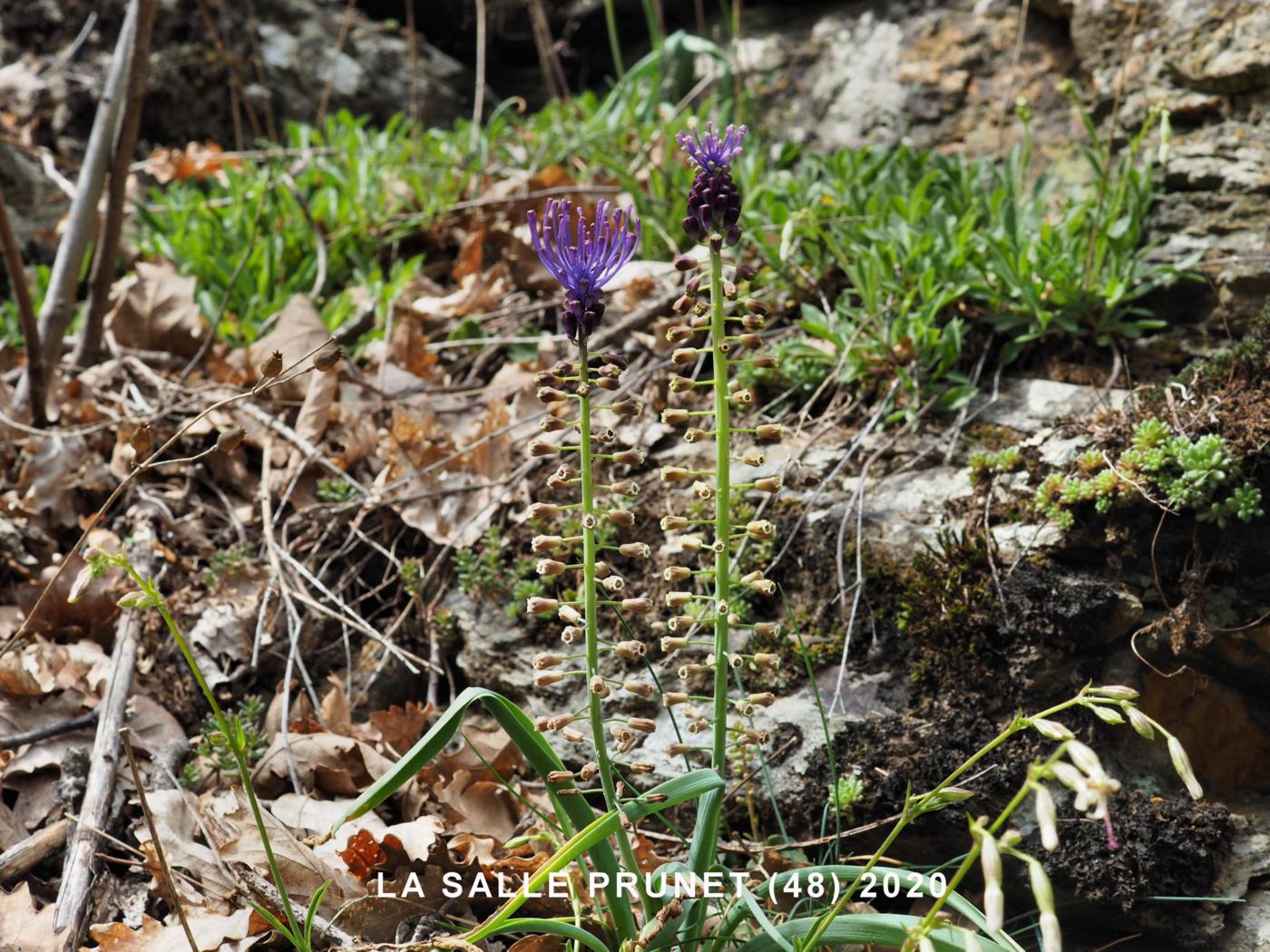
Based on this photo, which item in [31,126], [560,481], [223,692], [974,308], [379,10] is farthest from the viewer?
[379,10]

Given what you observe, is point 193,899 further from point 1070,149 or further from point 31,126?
point 31,126

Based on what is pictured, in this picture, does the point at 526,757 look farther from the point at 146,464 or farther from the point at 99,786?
the point at 99,786

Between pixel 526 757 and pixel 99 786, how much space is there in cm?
119

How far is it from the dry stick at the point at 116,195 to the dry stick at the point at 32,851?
6.30 feet

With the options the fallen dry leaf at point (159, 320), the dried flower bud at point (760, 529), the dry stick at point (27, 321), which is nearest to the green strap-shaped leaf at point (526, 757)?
the dried flower bud at point (760, 529)

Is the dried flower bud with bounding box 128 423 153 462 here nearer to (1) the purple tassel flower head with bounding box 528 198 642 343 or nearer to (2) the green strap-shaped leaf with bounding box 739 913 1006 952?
(1) the purple tassel flower head with bounding box 528 198 642 343

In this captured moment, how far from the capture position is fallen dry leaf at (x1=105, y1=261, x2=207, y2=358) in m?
3.86

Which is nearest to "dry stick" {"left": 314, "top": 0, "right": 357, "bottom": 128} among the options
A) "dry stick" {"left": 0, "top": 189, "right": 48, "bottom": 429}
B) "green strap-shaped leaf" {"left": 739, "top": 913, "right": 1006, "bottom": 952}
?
"dry stick" {"left": 0, "top": 189, "right": 48, "bottom": 429}

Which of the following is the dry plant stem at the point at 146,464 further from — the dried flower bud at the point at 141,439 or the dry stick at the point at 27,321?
the dry stick at the point at 27,321

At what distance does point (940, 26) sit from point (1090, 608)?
3.39m

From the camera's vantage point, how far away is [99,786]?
2.29 metres

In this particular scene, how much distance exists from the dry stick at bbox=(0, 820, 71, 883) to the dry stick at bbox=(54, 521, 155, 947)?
39 millimetres

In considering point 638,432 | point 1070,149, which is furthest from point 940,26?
point 638,432

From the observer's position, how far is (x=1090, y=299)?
2.98 m
